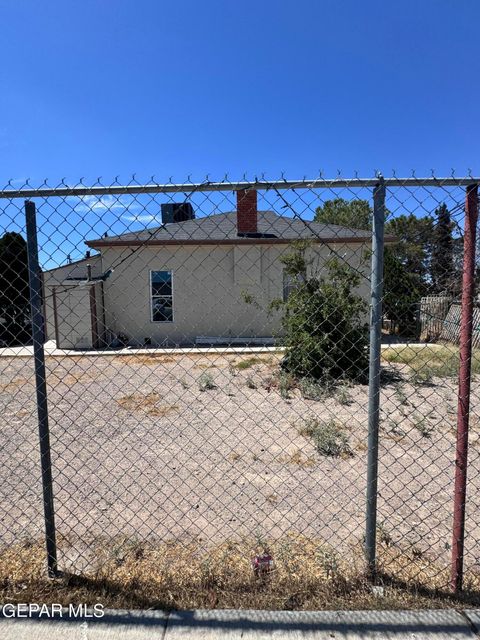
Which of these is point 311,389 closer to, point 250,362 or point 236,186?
point 250,362

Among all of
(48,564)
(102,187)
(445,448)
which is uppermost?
(102,187)

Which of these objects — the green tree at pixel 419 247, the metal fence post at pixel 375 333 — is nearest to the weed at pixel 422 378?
the green tree at pixel 419 247

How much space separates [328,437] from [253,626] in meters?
2.77

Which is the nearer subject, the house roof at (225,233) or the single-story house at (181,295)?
the house roof at (225,233)

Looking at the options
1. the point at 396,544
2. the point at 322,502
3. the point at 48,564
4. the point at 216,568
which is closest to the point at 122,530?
the point at 48,564

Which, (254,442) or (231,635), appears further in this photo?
(254,442)

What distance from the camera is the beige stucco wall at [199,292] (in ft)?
44.1

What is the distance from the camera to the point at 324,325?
8.55 metres

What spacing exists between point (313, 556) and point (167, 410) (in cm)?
377

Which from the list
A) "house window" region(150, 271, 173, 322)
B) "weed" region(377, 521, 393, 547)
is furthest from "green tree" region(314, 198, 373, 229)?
"weed" region(377, 521, 393, 547)

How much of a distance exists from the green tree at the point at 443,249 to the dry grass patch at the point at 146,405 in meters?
4.17

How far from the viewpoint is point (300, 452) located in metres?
4.40

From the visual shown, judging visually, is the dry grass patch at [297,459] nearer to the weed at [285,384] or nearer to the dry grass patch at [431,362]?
the weed at [285,384]

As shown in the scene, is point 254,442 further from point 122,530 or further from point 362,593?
point 362,593
